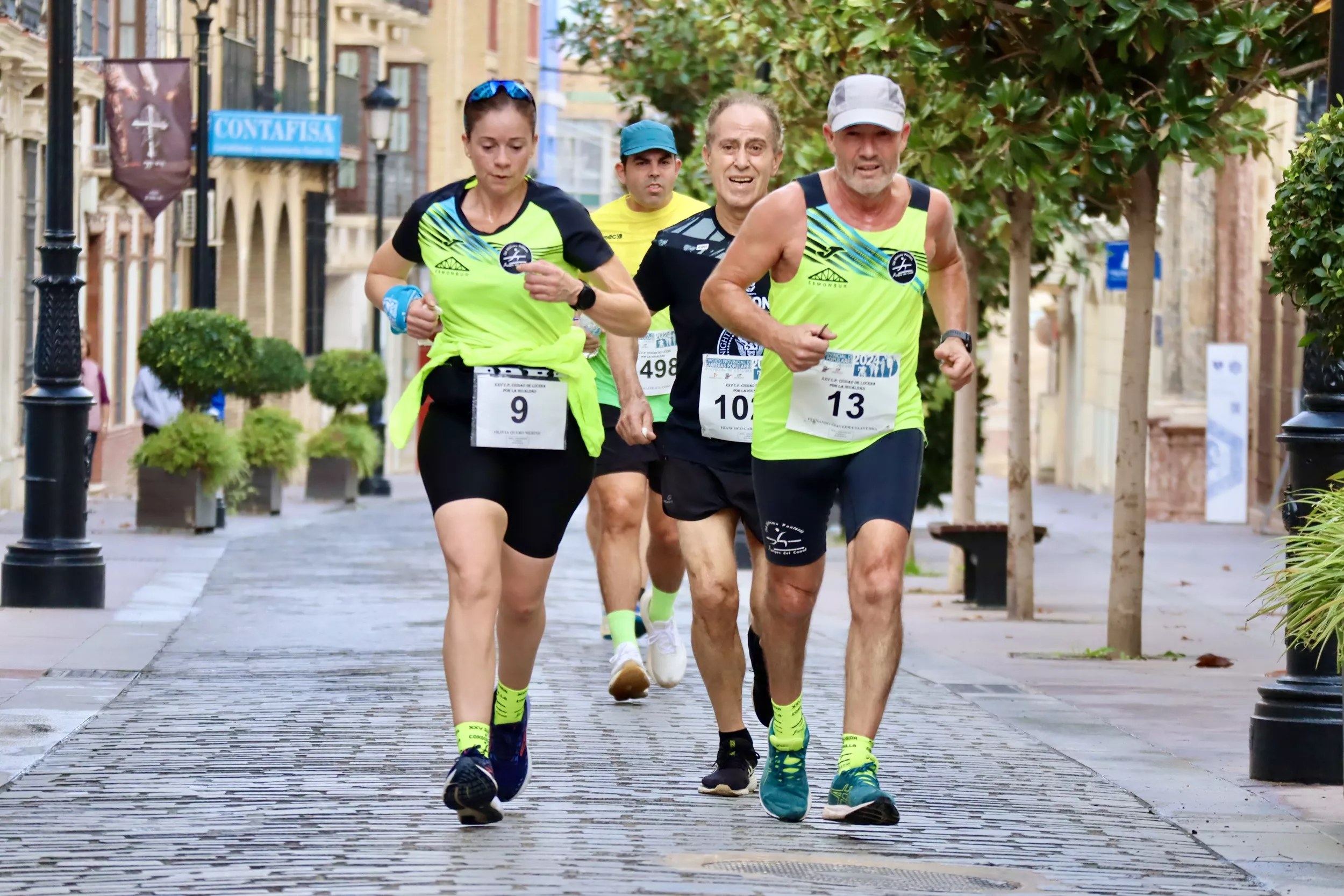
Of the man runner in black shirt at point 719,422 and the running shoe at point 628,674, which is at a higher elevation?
the man runner in black shirt at point 719,422

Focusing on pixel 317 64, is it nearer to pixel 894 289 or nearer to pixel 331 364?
pixel 331 364

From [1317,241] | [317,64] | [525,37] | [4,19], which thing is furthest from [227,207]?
[1317,241]

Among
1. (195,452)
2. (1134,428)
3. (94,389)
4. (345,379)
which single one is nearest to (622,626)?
(1134,428)

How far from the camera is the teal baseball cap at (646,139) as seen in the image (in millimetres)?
9570

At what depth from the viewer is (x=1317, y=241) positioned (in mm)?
7625

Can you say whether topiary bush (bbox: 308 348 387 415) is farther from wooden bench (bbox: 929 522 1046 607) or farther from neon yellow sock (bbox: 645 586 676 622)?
neon yellow sock (bbox: 645 586 676 622)

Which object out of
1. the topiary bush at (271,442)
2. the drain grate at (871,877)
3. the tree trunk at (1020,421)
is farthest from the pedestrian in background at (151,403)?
the drain grate at (871,877)

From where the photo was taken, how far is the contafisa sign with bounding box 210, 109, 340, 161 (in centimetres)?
3659

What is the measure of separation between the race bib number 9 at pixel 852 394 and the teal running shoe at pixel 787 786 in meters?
0.86

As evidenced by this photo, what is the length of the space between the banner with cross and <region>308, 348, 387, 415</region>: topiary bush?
787cm

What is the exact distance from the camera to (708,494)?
26.1ft

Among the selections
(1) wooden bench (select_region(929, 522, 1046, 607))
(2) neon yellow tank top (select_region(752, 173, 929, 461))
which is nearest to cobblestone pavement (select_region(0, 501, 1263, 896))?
(2) neon yellow tank top (select_region(752, 173, 929, 461))

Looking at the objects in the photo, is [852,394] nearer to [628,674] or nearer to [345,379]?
[628,674]

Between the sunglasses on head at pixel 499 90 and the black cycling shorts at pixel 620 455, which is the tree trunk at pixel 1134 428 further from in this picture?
the sunglasses on head at pixel 499 90
